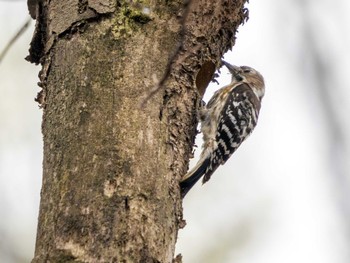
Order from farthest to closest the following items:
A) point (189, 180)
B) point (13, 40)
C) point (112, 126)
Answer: point (189, 180) < point (112, 126) < point (13, 40)

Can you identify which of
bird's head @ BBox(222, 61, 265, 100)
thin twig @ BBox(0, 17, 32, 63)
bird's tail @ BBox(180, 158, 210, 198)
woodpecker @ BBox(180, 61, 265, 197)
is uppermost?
bird's head @ BBox(222, 61, 265, 100)

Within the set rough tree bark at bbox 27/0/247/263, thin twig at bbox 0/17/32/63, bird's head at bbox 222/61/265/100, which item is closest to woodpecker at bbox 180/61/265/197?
bird's head at bbox 222/61/265/100

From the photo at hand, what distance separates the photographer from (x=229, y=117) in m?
5.41

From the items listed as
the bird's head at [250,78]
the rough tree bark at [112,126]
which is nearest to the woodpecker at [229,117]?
the bird's head at [250,78]

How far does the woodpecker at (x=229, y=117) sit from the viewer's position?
4824 mm

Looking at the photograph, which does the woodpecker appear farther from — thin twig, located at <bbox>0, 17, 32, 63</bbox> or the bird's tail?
thin twig, located at <bbox>0, 17, 32, 63</bbox>

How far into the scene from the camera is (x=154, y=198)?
3156 millimetres

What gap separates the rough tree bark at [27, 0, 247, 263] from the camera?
295cm

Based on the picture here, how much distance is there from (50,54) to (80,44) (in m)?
0.20

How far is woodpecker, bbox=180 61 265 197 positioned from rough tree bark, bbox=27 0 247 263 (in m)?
0.74

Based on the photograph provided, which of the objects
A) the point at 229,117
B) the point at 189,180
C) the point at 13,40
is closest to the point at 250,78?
the point at 229,117

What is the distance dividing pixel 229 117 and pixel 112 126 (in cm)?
231

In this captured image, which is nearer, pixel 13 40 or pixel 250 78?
pixel 13 40

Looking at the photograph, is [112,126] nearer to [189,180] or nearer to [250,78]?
[189,180]
